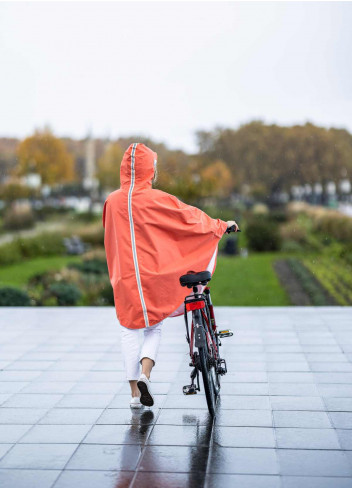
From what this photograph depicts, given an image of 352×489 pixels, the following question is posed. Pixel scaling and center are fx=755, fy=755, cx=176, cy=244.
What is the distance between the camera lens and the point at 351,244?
13727 mm

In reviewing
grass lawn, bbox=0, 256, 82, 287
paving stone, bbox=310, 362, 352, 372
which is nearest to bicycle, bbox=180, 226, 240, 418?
paving stone, bbox=310, 362, 352, 372

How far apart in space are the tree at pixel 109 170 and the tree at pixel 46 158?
78cm

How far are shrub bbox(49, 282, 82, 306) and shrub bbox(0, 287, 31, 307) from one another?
1.01m

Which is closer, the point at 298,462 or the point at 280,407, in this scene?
the point at 298,462

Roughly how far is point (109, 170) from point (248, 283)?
466 cm

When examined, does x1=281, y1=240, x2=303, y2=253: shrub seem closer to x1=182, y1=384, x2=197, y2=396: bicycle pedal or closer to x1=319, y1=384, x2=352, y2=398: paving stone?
Result: x1=319, y1=384, x2=352, y2=398: paving stone

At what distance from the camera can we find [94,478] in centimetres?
362

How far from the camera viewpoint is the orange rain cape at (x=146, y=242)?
15.4ft

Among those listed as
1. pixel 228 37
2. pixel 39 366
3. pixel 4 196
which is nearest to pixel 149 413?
pixel 39 366

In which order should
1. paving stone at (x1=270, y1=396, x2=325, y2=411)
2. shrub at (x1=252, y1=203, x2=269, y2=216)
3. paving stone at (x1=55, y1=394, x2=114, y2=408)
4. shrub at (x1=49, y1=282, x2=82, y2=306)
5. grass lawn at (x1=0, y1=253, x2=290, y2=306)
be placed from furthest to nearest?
shrub at (x1=252, y1=203, x2=269, y2=216), grass lawn at (x1=0, y1=253, x2=290, y2=306), shrub at (x1=49, y1=282, x2=82, y2=306), paving stone at (x1=55, y1=394, x2=114, y2=408), paving stone at (x1=270, y1=396, x2=325, y2=411)

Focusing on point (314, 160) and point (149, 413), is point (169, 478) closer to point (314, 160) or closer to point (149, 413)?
point (149, 413)

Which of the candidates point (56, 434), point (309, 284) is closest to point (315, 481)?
point (56, 434)

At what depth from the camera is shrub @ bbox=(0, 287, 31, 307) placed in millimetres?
10531

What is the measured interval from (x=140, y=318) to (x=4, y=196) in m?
12.7
